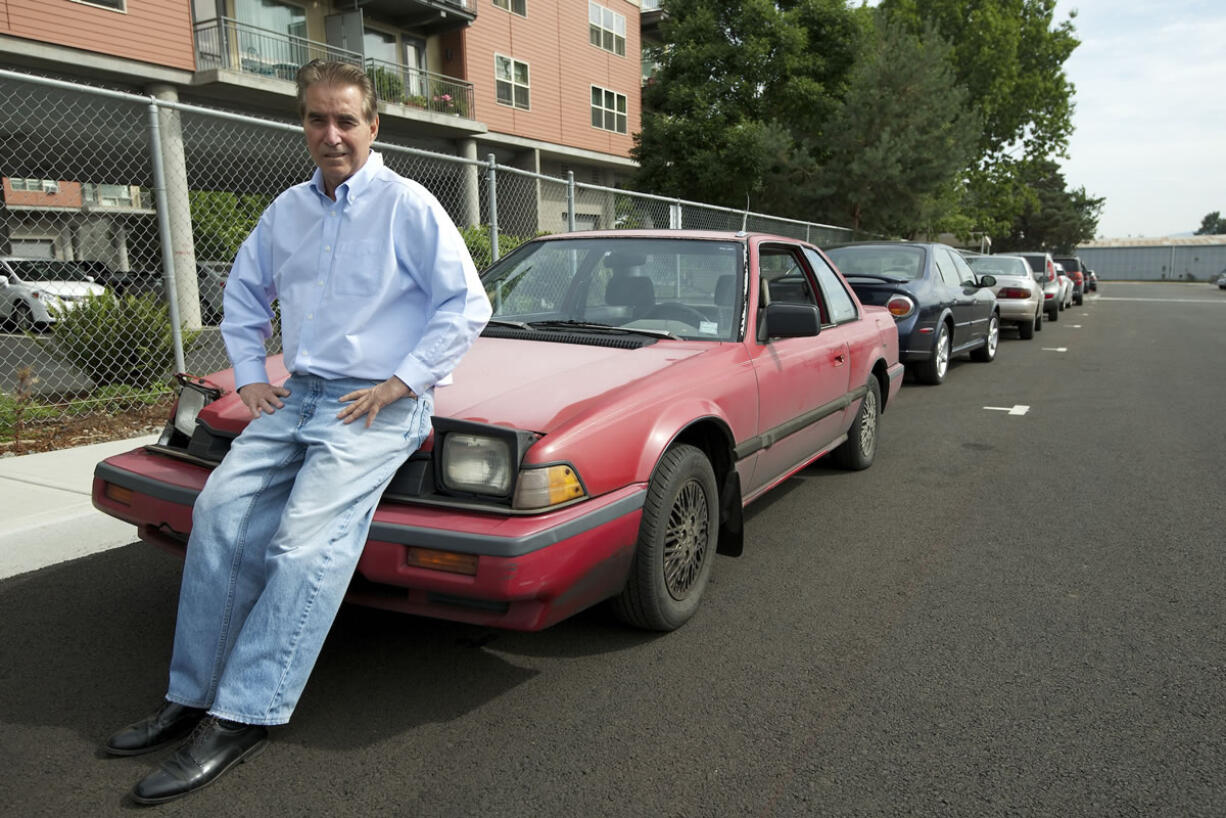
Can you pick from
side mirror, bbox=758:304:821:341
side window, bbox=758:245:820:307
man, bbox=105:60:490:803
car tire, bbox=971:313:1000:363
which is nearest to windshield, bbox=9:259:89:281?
side window, bbox=758:245:820:307

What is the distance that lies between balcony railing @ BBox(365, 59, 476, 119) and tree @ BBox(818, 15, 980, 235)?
32.8 ft

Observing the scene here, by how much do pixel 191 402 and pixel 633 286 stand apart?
76.1 inches

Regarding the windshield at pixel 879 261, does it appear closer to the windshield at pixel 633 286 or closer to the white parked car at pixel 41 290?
the windshield at pixel 633 286

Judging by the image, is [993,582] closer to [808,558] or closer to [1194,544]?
[808,558]

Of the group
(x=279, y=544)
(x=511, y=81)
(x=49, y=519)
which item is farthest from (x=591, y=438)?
(x=511, y=81)

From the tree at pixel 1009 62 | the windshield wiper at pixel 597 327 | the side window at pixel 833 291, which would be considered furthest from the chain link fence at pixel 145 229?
the tree at pixel 1009 62

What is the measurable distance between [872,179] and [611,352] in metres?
21.9

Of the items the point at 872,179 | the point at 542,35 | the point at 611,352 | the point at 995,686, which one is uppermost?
the point at 542,35

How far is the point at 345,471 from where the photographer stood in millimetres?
2537

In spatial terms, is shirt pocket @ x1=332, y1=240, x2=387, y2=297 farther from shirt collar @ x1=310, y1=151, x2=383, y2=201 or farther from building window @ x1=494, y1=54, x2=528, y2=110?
building window @ x1=494, y1=54, x2=528, y2=110

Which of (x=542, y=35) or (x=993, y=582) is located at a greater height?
(x=542, y=35)

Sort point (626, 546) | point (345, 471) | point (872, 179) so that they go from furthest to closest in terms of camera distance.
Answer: point (872, 179)
point (626, 546)
point (345, 471)

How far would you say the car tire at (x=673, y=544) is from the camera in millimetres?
3014

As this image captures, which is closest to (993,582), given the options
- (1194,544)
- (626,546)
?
(1194,544)
